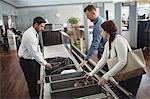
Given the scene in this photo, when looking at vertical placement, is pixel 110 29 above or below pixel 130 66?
above

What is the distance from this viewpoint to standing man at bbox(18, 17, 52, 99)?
2.77m

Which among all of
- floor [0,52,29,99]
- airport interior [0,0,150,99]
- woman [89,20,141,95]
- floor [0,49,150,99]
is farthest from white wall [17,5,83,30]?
woman [89,20,141,95]

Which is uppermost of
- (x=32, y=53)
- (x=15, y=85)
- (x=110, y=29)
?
(x=110, y=29)

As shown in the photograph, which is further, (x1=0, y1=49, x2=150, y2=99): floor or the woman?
(x1=0, y1=49, x2=150, y2=99): floor

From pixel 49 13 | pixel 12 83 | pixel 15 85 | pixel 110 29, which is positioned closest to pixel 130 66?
pixel 110 29

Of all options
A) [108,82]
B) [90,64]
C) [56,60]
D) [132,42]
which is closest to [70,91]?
[108,82]

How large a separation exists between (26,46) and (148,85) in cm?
261

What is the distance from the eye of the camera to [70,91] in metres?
1.52

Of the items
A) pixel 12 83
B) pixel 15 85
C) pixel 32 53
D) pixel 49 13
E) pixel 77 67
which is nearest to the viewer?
pixel 77 67

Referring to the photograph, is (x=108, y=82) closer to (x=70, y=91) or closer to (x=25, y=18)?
(x=70, y=91)

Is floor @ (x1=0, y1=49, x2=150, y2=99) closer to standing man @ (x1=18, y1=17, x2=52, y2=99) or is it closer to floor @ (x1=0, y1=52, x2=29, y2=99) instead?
floor @ (x1=0, y1=52, x2=29, y2=99)

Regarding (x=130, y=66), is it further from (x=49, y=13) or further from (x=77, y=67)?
(x=49, y=13)

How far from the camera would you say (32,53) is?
2.80 metres

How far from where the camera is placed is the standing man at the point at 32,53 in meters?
2.77
